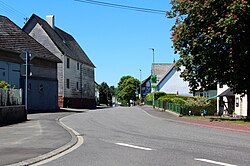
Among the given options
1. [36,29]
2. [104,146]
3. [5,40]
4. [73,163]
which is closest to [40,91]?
[5,40]

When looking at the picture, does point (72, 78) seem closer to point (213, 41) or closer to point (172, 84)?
point (172, 84)

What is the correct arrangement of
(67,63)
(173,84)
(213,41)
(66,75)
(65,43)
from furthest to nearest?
(173,84) → (65,43) → (67,63) → (66,75) → (213,41)

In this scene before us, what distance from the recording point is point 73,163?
856 centimetres

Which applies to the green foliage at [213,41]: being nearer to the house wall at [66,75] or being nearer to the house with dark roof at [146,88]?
the house wall at [66,75]

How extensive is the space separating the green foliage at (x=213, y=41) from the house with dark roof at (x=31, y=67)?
15.3m

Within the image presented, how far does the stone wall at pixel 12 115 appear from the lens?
18734 mm

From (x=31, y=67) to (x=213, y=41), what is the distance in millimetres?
22076

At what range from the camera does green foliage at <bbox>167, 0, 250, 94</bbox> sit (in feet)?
69.1

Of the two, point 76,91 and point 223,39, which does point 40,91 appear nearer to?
→ point 76,91

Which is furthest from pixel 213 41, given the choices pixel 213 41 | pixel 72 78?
pixel 72 78

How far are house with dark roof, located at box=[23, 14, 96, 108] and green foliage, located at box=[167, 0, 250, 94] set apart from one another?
2862cm

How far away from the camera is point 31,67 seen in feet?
125

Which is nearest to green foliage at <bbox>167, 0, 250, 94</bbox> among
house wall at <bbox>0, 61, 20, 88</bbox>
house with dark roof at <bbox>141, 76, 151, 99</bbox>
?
house wall at <bbox>0, 61, 20, 88</bbox>

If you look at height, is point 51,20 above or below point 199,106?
above
